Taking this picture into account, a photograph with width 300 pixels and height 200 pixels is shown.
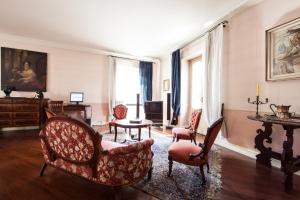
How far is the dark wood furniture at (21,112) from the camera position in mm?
4898

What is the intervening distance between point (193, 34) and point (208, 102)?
6.20ft

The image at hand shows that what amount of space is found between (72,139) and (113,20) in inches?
124

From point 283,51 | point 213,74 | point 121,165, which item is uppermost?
point 283,51

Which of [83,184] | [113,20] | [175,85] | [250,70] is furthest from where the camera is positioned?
[175,85]

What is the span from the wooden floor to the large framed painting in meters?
2.93

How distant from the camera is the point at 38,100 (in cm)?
528

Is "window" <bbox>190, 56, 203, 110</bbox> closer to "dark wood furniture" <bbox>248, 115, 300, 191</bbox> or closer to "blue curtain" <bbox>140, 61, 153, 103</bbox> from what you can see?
"blue curtain" <bbox>140, 61, 153, 103</bbox>

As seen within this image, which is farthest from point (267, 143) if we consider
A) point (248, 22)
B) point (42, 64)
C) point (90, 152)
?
point (42, 64)

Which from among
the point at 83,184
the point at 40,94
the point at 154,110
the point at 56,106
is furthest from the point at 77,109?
the point at 83,184

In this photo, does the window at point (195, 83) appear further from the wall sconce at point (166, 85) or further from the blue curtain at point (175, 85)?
the wall sconce at point (166, 85)

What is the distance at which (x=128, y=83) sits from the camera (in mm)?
7332

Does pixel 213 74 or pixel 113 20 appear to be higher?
pixel 113 20

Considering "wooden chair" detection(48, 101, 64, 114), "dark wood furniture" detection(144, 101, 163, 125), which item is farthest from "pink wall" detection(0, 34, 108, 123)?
"dark wood furniture" detection(144, 101, 163, 125)

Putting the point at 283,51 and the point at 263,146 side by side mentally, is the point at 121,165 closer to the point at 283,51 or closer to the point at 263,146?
the point at 263,146
